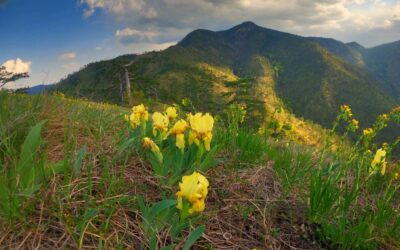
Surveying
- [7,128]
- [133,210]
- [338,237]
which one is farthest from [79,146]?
[338,237]

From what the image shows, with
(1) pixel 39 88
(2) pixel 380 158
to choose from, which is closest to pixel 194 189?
(2) pixel 380 158

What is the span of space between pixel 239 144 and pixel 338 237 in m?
1.33

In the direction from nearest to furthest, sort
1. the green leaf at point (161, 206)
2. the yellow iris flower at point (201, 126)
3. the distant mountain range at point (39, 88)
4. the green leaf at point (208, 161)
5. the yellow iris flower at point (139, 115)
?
the green leaf at point (161, 206)
the yellow iris flower at point (201, 126)
the green leaf at point (208, 161)
the yellow iris flower at point (139, 115)
the distant mountain range at point (39, 88)

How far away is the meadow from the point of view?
5.62ft

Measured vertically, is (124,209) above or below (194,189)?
below

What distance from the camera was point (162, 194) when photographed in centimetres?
205

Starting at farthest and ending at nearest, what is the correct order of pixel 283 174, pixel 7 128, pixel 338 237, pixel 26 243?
1. pixel 283 174
2. pixel 7 128
3. pixel 338 237
4. pixel 26 243

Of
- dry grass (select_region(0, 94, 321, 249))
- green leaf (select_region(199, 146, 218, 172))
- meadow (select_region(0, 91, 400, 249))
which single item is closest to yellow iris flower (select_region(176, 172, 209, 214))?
meadow (select_region(0, 91, 400, 249))

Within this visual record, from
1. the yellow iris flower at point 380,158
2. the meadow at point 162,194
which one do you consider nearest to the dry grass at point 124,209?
the meadow at point 162,194

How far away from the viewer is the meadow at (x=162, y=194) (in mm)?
1714

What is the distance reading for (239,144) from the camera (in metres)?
3.31

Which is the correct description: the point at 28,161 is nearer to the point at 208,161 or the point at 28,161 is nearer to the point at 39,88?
the point at 208,161

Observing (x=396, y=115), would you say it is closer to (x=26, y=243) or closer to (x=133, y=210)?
(x=133, y=210)

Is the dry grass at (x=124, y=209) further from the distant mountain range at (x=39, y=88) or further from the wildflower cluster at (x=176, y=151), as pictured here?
the distant mountain range at (x=39, y=88)
